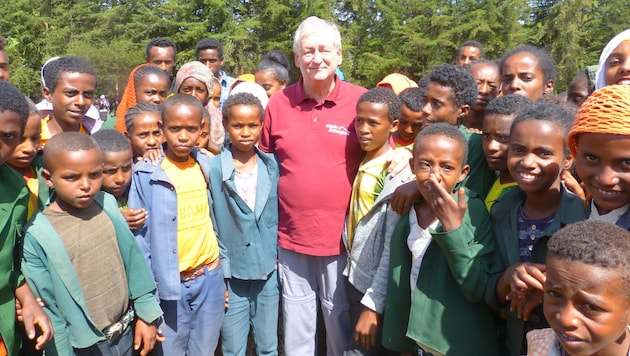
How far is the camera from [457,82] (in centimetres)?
303

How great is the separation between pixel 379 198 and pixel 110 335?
5.14ft

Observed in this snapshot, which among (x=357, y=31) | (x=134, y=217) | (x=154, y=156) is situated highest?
(x=357, y=31)

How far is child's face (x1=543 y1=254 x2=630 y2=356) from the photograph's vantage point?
150cm

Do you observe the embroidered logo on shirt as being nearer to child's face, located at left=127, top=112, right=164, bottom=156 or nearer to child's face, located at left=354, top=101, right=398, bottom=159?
child's face, located at left=354, top=101, right=398, bottom=159

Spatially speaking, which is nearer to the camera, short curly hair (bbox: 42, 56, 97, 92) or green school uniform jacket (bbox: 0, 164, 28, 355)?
green school uniform jacket (bbox: 0, 164, 28, 355)

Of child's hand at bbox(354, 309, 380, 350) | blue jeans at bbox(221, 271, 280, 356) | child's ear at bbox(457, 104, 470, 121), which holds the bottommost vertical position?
blue jeans at bbox(221, 271, 280, 356)

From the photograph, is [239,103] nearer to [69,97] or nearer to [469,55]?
[69,97]

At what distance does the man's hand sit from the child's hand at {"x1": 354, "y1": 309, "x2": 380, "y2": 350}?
5.01 ft

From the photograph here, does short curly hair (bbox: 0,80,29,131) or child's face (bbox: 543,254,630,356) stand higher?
short curly hair (bbox: 0,80,29,131)

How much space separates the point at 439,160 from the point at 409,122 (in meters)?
1.01

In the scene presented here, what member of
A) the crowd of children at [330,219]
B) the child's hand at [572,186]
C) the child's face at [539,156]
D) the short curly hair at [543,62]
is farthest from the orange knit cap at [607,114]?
the short curly hair at [543,62]

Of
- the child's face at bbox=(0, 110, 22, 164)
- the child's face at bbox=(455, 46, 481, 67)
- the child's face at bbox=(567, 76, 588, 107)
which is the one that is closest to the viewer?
the child's face at bbox=(0, 110, 22, 164)

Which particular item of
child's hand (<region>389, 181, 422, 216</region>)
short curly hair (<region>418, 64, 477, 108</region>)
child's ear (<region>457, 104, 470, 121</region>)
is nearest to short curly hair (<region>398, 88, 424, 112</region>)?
short curly hair (<region>418, 64, 477, 108</region>)

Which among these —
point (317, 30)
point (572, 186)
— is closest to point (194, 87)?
point (317, 30)
